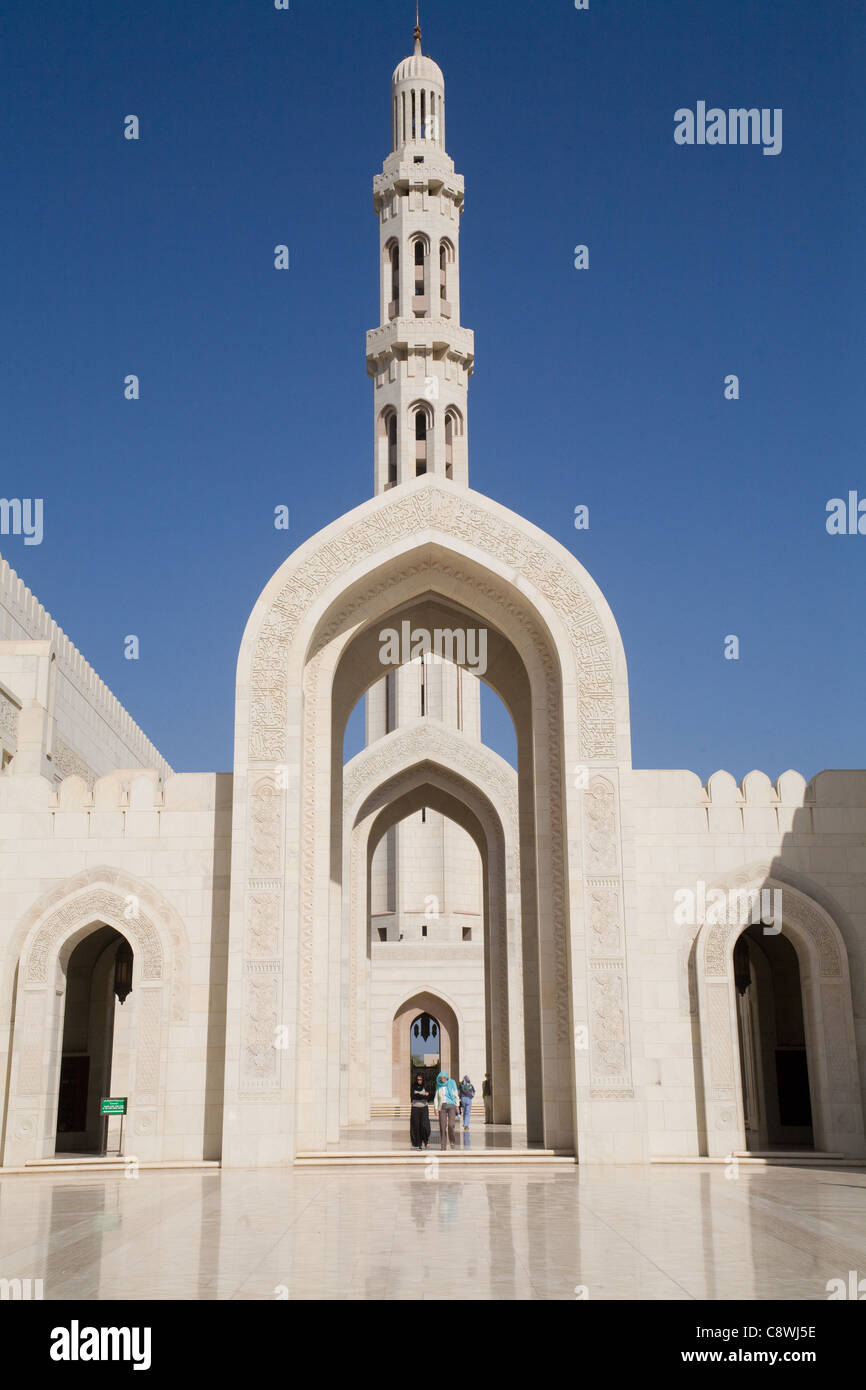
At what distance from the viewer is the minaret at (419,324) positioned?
25016mm

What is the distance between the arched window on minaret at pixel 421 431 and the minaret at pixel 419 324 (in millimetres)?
21

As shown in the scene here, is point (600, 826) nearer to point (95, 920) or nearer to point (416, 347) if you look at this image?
point (95, 920)

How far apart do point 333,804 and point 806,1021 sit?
21.2 ft

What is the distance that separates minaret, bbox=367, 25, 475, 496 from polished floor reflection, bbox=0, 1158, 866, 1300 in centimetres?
1615

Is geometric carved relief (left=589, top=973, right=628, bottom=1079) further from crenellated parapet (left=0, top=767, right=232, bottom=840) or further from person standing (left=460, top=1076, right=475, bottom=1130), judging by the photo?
crenellated parapet (left=0, top=767, right=232, bottom=840)

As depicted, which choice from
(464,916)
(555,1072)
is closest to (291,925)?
(555,1072)

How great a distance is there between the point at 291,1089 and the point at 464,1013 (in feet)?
50.9

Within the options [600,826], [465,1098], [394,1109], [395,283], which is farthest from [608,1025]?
Answer: [395,283]

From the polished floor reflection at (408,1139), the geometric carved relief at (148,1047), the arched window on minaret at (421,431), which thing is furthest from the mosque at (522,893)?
the arched window on minaret at (421,431)

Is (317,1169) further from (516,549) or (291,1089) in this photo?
(516,549)

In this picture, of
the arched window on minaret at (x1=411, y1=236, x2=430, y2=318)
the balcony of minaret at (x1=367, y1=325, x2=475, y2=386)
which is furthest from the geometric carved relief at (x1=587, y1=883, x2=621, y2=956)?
the arched window on minaret at (x1=411, y1=236, x2=430, y2=318)

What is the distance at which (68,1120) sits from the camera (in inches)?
694

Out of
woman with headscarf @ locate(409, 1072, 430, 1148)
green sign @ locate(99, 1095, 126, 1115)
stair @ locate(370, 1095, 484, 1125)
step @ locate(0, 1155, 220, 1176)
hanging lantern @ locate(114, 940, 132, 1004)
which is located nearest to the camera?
step @ locate(0, 1155, 220, 1176)

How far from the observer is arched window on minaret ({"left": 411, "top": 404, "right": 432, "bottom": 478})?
25.3 metres
